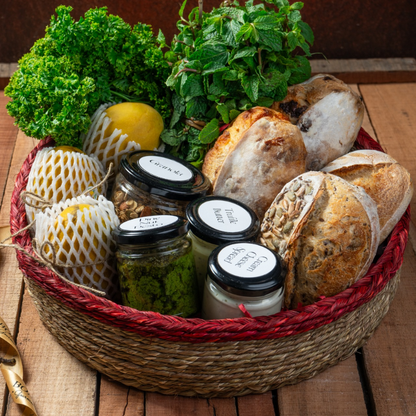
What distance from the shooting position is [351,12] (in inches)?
105

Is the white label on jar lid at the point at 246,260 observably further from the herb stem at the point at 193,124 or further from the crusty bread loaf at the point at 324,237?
the herb stem at the point at 193,124

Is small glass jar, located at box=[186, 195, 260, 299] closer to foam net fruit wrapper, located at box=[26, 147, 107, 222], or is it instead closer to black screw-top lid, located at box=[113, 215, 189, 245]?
black screw-top lid, located at box=[113, 215, 189, 245]

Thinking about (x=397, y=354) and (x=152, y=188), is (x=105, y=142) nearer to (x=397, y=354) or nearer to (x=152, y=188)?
(x=152, y=188)

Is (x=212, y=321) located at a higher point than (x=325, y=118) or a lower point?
lower

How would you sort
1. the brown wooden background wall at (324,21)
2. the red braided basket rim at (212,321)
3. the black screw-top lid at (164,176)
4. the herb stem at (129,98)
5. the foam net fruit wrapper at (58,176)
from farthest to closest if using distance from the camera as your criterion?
the brown wooden background wall at (324,21) < the herb stem at (129,98) < the foam net fruit wrapper at (58,176) < the black screw-top lid at (164,176) < the red braided basket rim at (212,321)

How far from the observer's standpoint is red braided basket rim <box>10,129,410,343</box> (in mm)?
1003

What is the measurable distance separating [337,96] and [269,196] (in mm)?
383

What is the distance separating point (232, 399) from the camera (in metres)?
1.14

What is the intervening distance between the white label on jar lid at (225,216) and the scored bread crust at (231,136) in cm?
15

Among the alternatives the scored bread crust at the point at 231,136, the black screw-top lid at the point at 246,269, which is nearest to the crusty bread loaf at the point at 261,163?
the scored bread crust at the point at 231,136

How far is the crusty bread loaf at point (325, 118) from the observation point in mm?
1477

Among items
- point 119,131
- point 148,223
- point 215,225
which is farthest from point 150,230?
point 119,131

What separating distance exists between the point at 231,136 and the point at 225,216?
28cm

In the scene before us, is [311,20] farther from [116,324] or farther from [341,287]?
[116,324]
